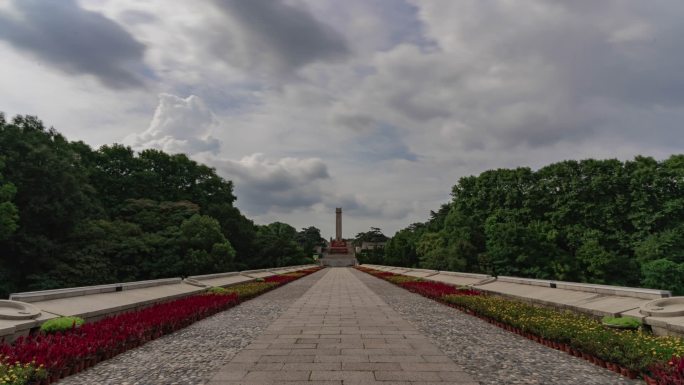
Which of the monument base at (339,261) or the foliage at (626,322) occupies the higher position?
the foliage at (626,322)

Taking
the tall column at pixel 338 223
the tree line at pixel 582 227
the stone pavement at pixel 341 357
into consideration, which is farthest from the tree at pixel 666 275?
the tall column at pixel 338 223

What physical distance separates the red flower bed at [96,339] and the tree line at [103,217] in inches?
656

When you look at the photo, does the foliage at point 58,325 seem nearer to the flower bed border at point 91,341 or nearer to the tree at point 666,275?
the flower bed border at point 91,341

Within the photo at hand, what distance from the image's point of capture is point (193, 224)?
3791cm

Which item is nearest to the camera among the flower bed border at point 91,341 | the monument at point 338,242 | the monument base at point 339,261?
the flower bed border at point 91,341

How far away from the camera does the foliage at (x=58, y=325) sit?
325 inches

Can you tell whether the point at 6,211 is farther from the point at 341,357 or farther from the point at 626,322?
the point at 626,322

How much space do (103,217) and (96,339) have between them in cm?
3189

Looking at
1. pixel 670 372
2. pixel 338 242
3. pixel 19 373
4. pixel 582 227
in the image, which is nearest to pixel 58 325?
pixel 19 373

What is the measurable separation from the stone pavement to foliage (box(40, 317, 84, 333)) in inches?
150

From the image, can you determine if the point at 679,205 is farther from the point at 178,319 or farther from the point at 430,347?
the point at 178,319

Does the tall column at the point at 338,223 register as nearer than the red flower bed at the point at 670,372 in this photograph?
No

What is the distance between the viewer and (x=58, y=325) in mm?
8336

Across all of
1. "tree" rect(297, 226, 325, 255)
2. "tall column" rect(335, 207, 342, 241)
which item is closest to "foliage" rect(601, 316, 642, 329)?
"tall column" rect(335, 207, 342, 241)
